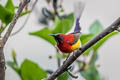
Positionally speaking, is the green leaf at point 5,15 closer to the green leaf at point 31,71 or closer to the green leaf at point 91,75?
the green leaf at point 31,71

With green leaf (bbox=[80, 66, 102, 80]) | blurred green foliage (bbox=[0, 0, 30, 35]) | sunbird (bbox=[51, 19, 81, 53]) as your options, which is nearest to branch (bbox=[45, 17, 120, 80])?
sunbird (bbox=[51, 19, 81, 53])

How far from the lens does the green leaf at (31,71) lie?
0.66 m

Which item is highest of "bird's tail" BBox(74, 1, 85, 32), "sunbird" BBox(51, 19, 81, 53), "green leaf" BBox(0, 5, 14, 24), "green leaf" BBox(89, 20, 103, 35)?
"bird's tail" BBox(74, 1, 85, 32)

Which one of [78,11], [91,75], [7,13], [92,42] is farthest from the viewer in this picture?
[91,75]

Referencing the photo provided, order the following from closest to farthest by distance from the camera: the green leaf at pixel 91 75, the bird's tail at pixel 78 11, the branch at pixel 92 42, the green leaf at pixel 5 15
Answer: the branch at pixel 92 42, the bird's tail at pixel 78 11, the green leaf at pixel 5 15, the green leaf at pixel 91 75

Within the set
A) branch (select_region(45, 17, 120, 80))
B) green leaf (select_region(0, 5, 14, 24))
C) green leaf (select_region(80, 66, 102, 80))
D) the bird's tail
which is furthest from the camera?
green leaf (select_region(80, 66, 102, 80))

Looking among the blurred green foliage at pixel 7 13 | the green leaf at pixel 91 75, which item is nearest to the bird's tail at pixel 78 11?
the blurred green foliage at pixel 7 13

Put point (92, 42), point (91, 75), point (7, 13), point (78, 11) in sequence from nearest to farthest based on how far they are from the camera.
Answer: point (92, 42), point (78, 11), point (7, 13), point (91, 75)

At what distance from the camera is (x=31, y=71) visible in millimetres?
670

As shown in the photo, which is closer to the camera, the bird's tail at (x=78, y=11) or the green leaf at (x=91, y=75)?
the bird's tail at (x=78, y=11)

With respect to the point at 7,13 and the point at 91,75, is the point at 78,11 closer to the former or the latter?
the point at 7,13

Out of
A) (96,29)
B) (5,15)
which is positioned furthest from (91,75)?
(5,15)

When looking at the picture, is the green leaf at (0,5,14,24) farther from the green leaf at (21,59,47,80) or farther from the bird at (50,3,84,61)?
the bird at (50,3,84,61)

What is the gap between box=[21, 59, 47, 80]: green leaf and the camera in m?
0.66
